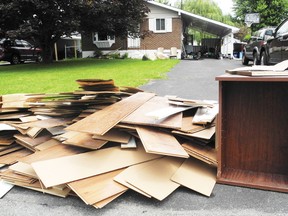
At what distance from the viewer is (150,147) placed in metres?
2.46

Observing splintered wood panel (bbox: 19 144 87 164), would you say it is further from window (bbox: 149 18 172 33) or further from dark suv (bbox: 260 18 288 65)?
window (bbox: 149 18 172 33)

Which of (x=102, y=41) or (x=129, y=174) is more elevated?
(x=102, y=41)

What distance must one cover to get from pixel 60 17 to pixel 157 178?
1432cm

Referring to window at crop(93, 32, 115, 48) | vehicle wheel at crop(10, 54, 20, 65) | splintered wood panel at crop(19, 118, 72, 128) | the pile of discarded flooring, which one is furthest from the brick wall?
splintered wood panel at crop(19, 118, 72, 128)

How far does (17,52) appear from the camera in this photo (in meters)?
21.6

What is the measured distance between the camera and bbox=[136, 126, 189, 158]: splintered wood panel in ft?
8.02

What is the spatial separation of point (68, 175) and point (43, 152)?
0.57 m

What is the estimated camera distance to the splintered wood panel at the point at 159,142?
8.02 ft

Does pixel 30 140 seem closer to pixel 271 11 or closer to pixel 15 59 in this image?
pixel 15 59

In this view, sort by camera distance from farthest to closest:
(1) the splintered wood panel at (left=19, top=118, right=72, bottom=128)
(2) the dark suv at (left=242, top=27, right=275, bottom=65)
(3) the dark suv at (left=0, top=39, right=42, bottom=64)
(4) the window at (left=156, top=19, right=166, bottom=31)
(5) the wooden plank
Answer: (4) the window at (left=156, top=19, right=166, bottom=31) < (3) the dark suv at (left=0, top=39, right=42, bottom=64) < (2) the dark suv at (left=242, top=27, right=275, bottom=65) < (1) the splintered wood panel at (left=19, top=118, right=72, bottom=128) < (5) the wooden plank

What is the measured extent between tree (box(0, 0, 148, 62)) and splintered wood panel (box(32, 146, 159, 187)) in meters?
13.1

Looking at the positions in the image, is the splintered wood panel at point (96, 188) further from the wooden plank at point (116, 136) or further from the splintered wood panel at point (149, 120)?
the splintered wood panel at point (149, 120)

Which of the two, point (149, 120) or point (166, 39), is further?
point (166, 39)

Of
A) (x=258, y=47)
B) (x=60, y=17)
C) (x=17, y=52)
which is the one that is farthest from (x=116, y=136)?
(x=17, y=52)
